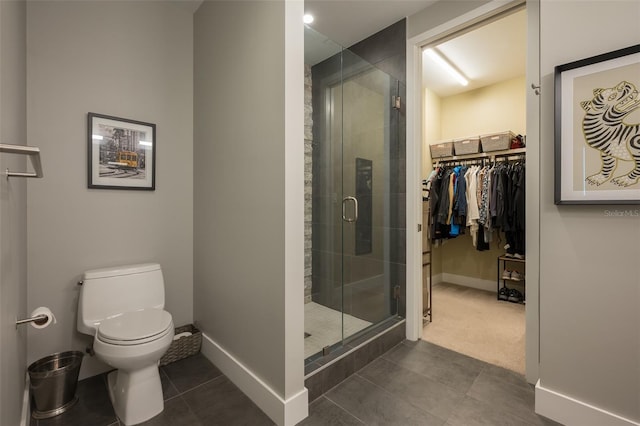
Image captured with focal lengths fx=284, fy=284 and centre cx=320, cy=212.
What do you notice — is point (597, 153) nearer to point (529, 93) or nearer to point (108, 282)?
point (529, 93)

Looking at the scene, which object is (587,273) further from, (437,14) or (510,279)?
(510,279)

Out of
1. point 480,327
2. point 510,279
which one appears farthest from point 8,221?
point 510,279

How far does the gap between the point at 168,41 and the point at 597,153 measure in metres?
2.93

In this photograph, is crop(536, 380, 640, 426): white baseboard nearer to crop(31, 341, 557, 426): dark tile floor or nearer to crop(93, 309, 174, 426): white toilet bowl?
crop(31, 341, 557, 426): dark tile floor

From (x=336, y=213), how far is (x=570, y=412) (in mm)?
1832

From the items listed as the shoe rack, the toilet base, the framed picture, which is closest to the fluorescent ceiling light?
the shoe rack

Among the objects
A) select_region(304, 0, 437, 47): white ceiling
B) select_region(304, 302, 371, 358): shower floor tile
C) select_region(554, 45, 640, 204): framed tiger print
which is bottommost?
select_region(304, 302, 371, 358): shower floor tile

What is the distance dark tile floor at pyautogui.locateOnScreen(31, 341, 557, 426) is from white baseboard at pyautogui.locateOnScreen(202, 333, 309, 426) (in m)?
0.04

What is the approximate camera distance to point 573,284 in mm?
1478

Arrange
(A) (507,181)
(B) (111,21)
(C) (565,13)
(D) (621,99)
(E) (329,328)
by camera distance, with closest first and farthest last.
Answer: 1. (D) (621,99)
2. (C) (565,13)
3. (B) (111,21)
4. (E) (329,328)
5. (A) (507,181)

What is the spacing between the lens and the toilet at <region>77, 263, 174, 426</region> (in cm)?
150

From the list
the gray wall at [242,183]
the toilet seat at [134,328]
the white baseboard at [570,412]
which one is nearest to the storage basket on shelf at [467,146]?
the white baseboard at [570,412]

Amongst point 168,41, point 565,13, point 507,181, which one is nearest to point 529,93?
point 565,13

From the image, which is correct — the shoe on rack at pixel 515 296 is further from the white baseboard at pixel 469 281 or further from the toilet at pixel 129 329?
the toilet at pixel 129 329
